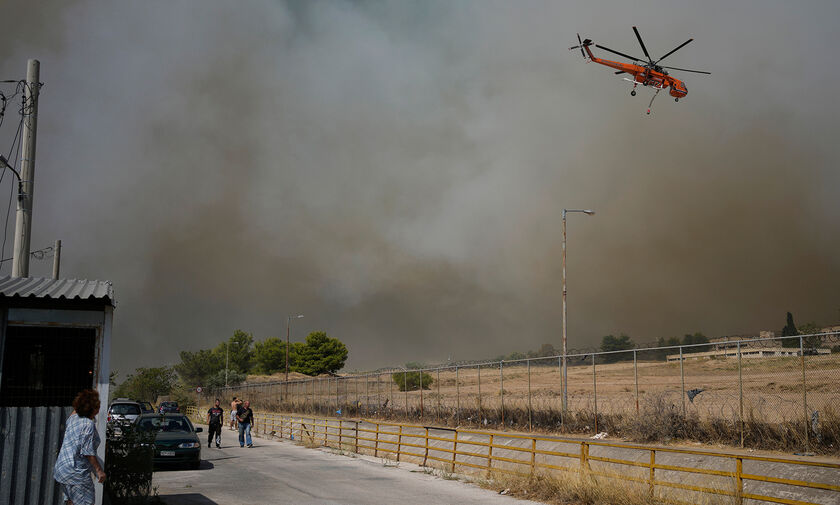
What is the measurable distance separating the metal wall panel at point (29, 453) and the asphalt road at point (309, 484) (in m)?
4.83

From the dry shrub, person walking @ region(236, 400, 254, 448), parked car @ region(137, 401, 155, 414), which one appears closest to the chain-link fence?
the dry shrub

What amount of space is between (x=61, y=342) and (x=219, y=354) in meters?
138

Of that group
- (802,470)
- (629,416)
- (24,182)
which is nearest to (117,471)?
(24,182)

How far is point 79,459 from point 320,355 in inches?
4648

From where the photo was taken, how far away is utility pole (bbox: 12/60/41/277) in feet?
44.9

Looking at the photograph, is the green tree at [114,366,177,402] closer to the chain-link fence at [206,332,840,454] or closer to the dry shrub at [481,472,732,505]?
the chain-link fence at [206,332,840,454]

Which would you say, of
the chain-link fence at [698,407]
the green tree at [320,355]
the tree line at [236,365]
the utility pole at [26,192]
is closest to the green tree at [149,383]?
the tree line at [236,365]

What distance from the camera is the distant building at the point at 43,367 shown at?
893 cm

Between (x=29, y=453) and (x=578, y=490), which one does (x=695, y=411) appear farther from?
(x=29, y=453)

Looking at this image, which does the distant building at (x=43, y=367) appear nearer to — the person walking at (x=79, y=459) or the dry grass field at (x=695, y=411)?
the person walking at (x=79, y=459)

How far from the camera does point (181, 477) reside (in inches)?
713

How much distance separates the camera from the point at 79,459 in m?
7.92

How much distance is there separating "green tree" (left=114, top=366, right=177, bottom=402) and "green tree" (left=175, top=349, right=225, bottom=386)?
14.1 metres

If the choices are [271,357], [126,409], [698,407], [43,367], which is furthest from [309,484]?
[271,357]
